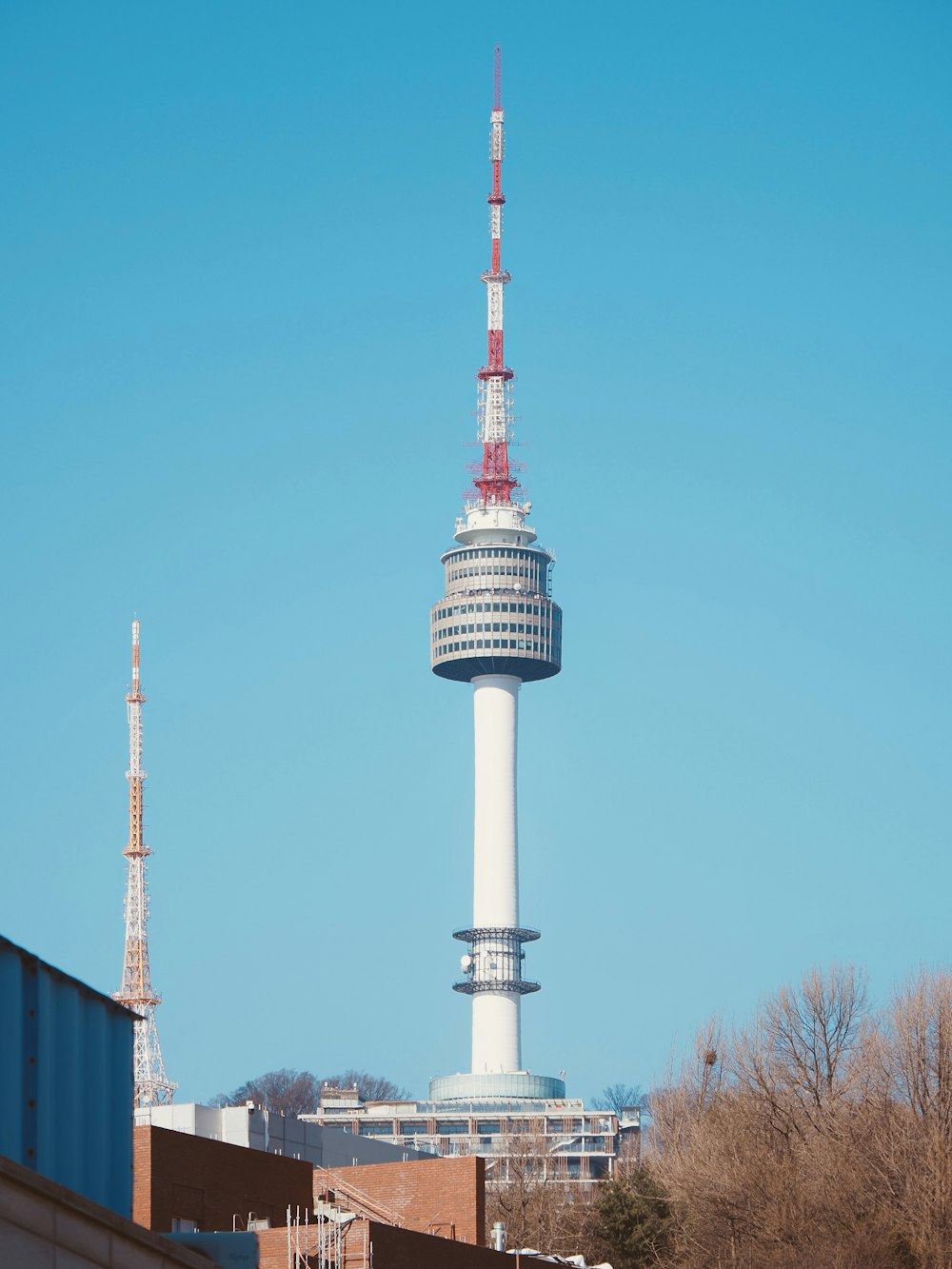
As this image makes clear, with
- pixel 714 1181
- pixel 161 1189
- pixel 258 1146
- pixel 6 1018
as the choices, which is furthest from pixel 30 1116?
pixel 714 1181

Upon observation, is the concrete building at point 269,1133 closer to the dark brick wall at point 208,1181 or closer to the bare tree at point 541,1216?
the bare tree at point 541,1216

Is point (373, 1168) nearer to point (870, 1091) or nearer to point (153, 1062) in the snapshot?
point (870, 1091)

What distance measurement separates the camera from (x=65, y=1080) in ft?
62.5

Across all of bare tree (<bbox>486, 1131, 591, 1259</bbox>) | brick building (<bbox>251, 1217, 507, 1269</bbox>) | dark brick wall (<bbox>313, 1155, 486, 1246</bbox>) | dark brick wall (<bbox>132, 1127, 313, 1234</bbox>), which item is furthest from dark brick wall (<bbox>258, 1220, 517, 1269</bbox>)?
bare tree (<bbox>486, 1131, 591, 1259</bbox>)

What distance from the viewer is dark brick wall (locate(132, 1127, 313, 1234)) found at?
3994cm

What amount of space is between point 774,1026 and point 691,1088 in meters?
15.2

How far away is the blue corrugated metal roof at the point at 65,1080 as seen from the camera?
1800 cm

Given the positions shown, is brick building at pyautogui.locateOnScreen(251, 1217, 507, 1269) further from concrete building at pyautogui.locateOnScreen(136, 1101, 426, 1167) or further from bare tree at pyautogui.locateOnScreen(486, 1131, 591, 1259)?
bare tree at pyautogui.locateOnScreen(486, 1131, 591, 1259)

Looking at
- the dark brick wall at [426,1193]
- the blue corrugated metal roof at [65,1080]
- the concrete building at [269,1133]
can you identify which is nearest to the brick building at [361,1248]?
the dark brick wall at [426,1193]

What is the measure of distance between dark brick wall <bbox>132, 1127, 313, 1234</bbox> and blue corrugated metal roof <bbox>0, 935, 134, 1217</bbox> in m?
19.9

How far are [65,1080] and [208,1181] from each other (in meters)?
24.1

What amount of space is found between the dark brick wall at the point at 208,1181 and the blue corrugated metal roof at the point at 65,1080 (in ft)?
65.2

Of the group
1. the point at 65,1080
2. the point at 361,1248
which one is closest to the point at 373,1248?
the point at 361,1248

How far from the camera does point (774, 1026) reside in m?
88.4
